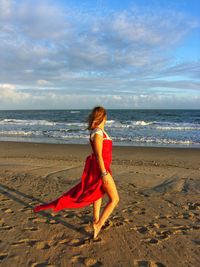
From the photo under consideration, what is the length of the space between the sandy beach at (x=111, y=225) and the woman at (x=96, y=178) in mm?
430

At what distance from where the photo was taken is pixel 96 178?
3949mm

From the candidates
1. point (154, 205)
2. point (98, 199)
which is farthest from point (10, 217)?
point (154, 205)

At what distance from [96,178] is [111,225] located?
3.24 ft

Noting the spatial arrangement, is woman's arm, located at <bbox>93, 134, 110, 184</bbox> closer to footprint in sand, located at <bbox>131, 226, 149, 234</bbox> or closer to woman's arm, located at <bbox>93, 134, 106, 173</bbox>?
woman's arm, located at <bbox>93, 134, 106, 173</bbox>

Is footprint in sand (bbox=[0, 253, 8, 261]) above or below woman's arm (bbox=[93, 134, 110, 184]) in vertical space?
below

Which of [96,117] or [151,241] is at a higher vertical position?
[96,117]

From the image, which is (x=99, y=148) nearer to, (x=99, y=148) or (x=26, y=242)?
(x=99, y=148)

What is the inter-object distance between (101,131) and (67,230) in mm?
1574

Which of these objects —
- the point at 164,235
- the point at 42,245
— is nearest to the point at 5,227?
the point at 42,245

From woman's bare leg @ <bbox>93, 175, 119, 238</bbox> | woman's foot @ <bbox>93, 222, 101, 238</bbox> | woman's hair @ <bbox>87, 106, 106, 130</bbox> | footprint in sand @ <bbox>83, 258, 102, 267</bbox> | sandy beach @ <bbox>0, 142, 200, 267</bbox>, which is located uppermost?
woman's hair @ <bbox>87, 106, 106, 130</bbox>

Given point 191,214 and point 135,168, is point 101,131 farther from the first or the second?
point 135,168

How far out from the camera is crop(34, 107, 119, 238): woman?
3805 millimetres

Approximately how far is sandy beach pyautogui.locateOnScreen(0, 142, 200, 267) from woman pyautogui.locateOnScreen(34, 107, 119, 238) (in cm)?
43

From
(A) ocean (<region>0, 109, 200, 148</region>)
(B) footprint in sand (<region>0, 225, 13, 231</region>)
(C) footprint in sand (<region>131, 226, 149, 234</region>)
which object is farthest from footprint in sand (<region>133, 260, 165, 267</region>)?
(A) ocean (<region>0, 109, 200, 148</region>)
